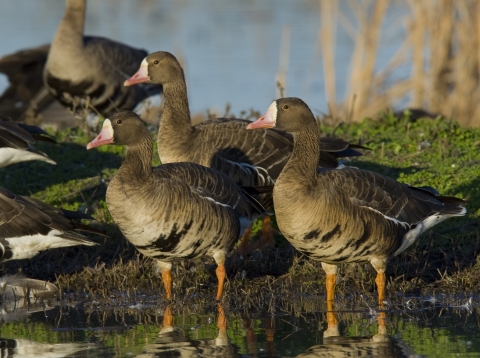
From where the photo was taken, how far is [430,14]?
1220cm

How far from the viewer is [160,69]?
862cm

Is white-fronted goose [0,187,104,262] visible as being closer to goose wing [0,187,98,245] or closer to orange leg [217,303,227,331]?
goose wing [0,187,98,245]

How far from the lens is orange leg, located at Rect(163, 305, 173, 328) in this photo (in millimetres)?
6229

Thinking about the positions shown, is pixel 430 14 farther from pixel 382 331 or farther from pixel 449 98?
pixel 382 331

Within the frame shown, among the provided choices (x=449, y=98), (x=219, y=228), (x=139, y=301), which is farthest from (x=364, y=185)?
(x=449, y=98)

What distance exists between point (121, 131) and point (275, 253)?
6.39 ft

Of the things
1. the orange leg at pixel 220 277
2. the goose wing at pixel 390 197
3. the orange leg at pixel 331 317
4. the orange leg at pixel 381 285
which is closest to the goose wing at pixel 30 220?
the orange leg at pixel 220 277

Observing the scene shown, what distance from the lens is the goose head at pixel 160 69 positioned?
861cm

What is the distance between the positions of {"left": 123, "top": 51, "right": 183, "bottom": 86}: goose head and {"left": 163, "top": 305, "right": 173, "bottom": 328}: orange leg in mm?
2750

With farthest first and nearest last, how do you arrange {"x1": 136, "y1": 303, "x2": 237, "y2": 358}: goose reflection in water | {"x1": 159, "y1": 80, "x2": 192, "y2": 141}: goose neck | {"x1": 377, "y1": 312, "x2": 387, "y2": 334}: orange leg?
{"x1": 159, "y1": 80, "x2": 192, "y2": 141}: goose neck < {"x1": 377, "y1": 312, "x2": 387, "y2": 334}: orange leg < {"x1": 136, "y1": 303, "x2": 237, "y2": 358}: goose reflection in water

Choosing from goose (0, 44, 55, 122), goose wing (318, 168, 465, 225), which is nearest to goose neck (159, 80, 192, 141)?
goose wing (318, 168, 465, 225)

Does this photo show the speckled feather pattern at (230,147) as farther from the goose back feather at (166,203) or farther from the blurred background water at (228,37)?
the blurred background water at (228,37)

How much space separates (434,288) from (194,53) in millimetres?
14080

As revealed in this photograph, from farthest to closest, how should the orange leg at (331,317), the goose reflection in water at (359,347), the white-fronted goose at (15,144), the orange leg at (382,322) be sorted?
the white-fronted goose at (15,144) < the orange leg at (331,317) < the orange leg at (382,322) < the goose reflection in water at (359,347)
